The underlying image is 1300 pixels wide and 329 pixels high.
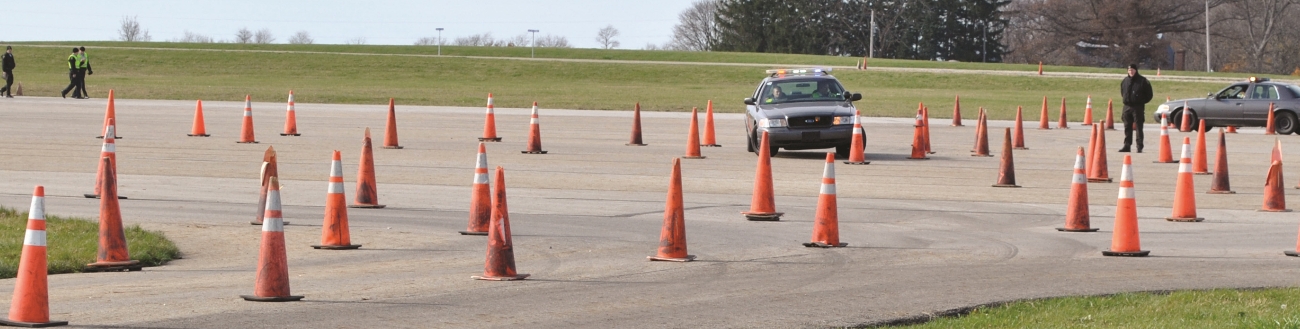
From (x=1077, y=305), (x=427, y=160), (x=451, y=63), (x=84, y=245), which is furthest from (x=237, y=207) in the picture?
(x=451, y=63)

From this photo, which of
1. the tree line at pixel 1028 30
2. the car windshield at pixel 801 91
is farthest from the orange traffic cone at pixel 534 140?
→ the tree line at pixel 1028 30

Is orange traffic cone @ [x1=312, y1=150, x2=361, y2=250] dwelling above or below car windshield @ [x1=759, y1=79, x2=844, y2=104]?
below

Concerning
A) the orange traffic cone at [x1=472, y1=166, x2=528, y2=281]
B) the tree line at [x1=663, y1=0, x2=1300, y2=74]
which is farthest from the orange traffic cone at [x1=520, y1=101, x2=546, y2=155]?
the tree line at [x1=663, y1=0, x2=1300, y2=74]

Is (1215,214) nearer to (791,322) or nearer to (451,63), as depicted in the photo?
(791,322)

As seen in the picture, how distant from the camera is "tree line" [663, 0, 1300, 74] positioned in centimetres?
9912

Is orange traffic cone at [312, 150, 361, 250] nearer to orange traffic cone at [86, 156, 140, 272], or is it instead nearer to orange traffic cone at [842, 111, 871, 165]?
orange traffic cone at [86, 156, 140, 272]

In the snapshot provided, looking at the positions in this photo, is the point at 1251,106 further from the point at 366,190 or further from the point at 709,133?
the point at 366,190

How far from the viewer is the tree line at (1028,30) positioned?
99125mm

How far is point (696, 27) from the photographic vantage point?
150 m

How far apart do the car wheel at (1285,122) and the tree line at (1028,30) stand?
69003 mm

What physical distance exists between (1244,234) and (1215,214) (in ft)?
5.80

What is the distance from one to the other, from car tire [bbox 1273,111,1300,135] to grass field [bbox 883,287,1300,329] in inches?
924

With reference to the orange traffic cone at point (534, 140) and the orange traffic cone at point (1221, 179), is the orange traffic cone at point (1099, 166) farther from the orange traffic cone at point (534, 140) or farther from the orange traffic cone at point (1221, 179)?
the orange traffic cone at point (534, 140)

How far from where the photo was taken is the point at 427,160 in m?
20.2
